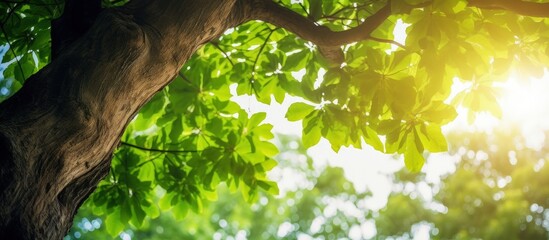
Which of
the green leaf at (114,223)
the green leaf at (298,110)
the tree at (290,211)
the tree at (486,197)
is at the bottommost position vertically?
the tree at (290,211)

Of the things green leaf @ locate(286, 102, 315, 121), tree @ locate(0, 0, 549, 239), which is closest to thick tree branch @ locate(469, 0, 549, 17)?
tree @ locate(0, 0, 549, 239)

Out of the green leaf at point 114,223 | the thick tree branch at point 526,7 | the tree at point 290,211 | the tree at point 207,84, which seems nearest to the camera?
the tree at point 207,84

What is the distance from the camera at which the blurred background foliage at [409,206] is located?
36.0ft

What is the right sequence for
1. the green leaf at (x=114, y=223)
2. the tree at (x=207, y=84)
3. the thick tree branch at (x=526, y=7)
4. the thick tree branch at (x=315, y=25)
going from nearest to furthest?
the tree at (x=207, y=84), the thick tree branch at (x=526, y=7), the thick tree branch at (x=315, y=25), the green leaf at (x=114, y=223)

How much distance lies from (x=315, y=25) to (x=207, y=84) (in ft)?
3.40

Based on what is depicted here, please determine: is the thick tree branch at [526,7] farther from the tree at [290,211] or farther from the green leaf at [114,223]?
the tree at [290,211]

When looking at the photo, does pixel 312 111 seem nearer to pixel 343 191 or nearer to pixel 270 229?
pixel 270 229

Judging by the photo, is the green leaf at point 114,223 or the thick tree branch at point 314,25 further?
the green leaf at point 114,223

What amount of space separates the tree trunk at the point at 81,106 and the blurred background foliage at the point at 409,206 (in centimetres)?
999

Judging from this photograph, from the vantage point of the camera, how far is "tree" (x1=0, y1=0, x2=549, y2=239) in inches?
50.1

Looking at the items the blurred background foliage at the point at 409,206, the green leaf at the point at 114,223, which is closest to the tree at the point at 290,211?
the blurred background foliage at the point at 409,206

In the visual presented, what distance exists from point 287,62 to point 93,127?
149cm

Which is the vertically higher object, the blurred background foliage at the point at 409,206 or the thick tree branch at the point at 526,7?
the thick tree branch at the point at 526,7

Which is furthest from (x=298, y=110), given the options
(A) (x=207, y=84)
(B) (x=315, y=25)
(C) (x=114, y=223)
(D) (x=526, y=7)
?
(C) (x=114, y=223)
